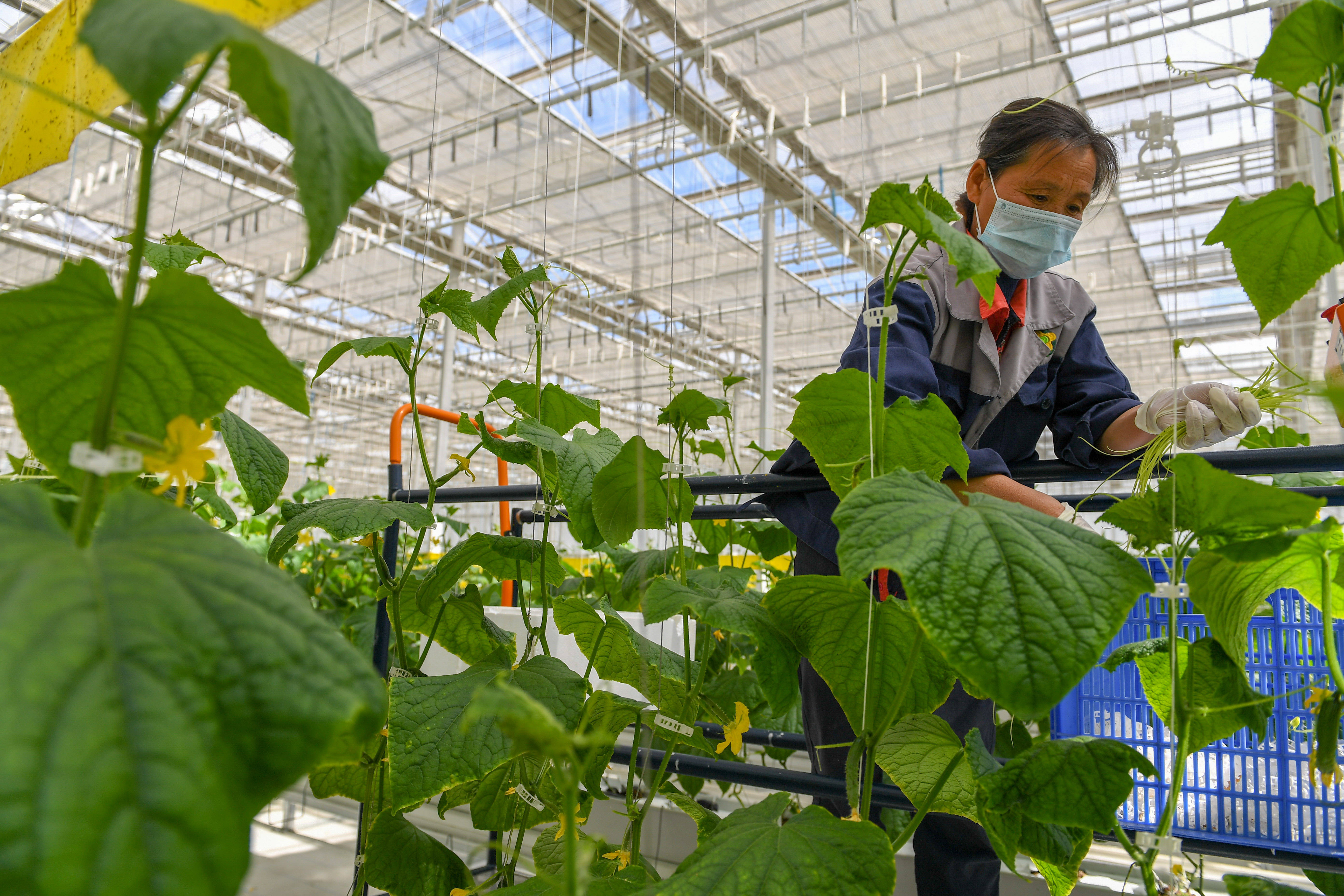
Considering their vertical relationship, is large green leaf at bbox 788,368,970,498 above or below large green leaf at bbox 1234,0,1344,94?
below

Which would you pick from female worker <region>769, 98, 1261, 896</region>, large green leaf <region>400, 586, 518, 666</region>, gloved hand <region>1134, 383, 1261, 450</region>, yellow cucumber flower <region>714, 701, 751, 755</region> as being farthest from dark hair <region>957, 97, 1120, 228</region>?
large green leaf <region>400, 586, 518, 666</region>

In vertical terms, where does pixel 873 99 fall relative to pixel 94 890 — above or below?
above

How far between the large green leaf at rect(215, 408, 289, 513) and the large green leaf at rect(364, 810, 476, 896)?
0.33 metres

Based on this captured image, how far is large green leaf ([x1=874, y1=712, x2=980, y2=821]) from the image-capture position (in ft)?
2.29

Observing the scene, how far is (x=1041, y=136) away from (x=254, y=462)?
93 centimetres

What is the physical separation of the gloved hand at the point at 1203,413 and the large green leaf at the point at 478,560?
25.3 inches

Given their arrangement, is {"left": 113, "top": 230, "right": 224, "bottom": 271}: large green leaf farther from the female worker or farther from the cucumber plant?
the female worker

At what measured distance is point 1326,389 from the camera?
315 mm

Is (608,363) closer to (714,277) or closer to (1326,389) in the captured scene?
(714,277)

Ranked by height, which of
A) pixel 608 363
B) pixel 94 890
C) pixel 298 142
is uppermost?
pixel 608 363

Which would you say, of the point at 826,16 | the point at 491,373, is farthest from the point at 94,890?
the point at 491,373

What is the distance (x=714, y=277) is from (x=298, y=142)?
27.4ft

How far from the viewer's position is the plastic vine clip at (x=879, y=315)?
613 millimetres

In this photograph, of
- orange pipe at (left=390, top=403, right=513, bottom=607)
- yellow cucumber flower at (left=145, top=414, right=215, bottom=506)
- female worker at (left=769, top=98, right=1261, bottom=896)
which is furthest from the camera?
orange pipe at (left=390, top=403, right=513, bottom=607)
